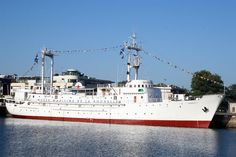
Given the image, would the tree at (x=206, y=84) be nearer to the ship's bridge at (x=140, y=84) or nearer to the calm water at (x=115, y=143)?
the ship's bridge at (x=140, y=84)

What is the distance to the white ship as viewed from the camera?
189ft

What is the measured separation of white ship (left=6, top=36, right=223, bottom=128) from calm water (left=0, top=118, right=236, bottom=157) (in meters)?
6.22

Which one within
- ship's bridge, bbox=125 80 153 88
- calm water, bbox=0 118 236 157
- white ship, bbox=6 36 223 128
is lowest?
calm water, bbox=0 118 236 157

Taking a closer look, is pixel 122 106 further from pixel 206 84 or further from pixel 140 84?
pixel 206 84

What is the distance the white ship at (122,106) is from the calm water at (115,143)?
6221mm

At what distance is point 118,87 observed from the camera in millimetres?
65062

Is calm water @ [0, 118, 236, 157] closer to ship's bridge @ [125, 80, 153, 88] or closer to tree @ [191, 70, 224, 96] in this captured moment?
ship's bridge @ [125, 80, 153, 88]

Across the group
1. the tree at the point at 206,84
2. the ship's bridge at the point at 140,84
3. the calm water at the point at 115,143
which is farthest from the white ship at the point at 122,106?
the tree at the point at 206,84

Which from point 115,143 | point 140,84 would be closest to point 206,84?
point 140,84

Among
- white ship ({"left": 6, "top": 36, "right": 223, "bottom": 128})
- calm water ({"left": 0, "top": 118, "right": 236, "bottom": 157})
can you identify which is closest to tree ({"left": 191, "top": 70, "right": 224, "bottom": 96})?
white ship ({"left": 6, "top": 36, "right": 223, "bottom": 128})

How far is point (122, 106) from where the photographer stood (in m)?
62.4

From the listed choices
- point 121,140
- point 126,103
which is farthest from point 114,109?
point 121,140

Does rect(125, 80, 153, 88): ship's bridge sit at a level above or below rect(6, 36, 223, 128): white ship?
above

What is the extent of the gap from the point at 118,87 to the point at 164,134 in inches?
720
